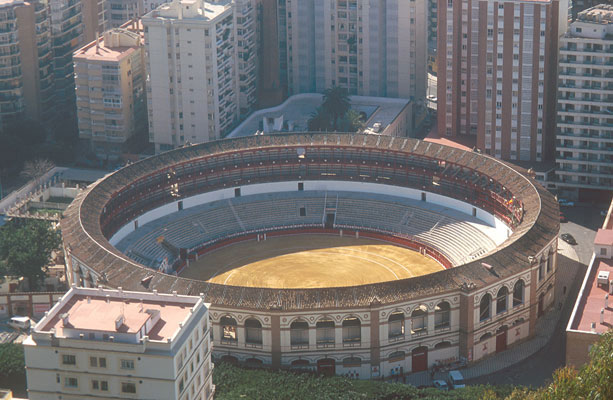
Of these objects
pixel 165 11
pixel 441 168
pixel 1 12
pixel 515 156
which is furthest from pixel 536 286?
pixel 1 12

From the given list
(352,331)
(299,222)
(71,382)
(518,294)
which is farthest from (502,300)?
(71,382)

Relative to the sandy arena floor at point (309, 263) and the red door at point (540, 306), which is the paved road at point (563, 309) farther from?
the sandy arena floor at point (309, 263)

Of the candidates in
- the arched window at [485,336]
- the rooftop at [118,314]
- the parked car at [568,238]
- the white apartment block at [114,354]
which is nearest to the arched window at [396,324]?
the arched window at [485,336]

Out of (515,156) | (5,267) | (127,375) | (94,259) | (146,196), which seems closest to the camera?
(127,375)

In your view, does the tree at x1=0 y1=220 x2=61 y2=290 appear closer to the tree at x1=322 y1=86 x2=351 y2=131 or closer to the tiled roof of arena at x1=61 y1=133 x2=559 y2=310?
the tiled roof of arena at x1=61 y1=133 x2=559 y2=310

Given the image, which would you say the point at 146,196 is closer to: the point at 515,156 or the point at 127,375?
the point at 515,156

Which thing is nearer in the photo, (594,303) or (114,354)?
(114,354)

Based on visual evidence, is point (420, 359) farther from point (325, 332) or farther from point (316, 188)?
point (316, 188)
